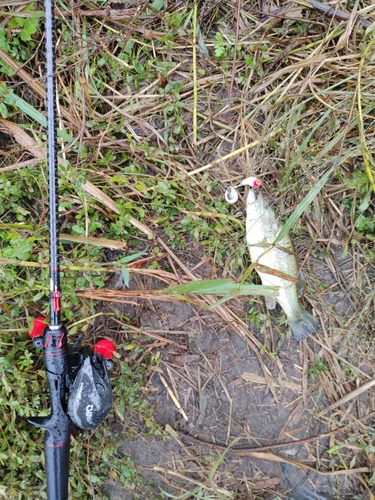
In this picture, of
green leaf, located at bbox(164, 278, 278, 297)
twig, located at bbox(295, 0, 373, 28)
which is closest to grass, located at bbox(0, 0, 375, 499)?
twig, located at bbox(295, 0, 373, 28)

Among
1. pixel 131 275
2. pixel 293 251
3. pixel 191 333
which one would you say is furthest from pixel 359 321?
pixel 131 275

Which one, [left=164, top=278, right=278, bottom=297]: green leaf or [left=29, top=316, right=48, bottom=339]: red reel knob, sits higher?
[left=164, top=278, right=278, bottom=297]: green leaf

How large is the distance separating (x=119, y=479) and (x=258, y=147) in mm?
2241

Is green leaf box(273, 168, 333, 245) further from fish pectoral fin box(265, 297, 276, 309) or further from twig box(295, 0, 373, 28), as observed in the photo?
twig box(295, 0, 373, 28)

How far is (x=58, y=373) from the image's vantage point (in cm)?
208

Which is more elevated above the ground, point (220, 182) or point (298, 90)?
point (298, 90)

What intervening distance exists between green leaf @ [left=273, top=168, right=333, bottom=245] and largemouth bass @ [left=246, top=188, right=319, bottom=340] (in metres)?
0.10

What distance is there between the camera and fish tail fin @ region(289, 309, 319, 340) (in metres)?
2.52

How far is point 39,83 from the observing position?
2525mm

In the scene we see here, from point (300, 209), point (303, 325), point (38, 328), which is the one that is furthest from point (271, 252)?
point (38, 328)

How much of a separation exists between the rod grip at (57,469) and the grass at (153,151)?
1.12 ft

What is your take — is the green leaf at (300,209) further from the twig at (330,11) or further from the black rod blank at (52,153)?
the black rod blank at (52,153)

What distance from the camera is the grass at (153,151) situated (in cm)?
247

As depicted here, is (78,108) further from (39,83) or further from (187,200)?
(187,200)
